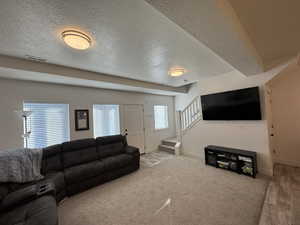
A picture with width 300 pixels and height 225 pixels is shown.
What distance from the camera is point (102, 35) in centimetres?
170

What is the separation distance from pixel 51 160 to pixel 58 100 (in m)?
1.56

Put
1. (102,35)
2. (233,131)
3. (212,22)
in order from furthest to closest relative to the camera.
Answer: (233,131)
(102,35)
(212,22)

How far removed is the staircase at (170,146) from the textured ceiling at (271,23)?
12.2 feet

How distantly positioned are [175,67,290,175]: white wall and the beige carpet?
751 millimetres

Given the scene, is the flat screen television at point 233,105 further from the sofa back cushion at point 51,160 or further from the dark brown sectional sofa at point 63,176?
the sofa back cushion at point 51,160

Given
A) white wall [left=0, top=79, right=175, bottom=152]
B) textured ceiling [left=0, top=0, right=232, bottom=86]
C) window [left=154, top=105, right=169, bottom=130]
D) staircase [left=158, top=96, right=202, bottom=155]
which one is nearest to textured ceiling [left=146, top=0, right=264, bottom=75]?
textured ceiling [left=0, top=0, right=232, bottom=86]

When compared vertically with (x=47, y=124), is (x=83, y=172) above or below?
below

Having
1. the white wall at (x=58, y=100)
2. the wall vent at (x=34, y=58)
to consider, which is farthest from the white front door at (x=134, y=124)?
the wall vent at (x=34, y=58)

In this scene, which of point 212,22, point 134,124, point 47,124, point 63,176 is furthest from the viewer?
point 134,124

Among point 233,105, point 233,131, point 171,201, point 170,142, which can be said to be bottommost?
point 171,201

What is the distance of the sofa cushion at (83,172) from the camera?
256 centimetres

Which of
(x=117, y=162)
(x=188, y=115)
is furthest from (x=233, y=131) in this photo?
(x=117, y=162)

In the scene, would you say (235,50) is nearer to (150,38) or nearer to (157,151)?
(150,38)

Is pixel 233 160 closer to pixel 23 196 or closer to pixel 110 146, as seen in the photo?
pixel 110 146
